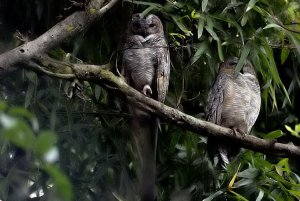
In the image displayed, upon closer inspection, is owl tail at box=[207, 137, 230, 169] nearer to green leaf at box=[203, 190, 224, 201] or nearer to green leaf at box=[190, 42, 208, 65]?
green leaf at box=[203, 190, 224, 201]

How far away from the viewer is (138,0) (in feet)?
6.91

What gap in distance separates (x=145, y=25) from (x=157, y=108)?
0.73 m

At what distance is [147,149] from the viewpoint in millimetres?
2133

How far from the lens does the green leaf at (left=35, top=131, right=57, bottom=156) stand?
0.35 meters

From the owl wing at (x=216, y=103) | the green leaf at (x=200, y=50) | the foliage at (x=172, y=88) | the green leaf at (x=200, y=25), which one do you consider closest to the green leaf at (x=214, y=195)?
the foliage at (x=172, y=88)

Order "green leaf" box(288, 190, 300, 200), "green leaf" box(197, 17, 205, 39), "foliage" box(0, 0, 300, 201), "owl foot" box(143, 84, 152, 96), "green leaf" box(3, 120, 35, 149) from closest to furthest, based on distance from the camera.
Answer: "green leaf" box(3, 120, 35, 149) → "foliage" box(0, 0, 300, 201) → "green leaf" box(197, 17, 205, 39) → "green leaf" box(288, 190, 300, 200) → "owl foot" box(143, 84, 152, 96)

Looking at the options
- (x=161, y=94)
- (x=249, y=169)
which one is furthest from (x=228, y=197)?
(x=161, y=94)

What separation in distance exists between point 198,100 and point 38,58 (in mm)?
1448

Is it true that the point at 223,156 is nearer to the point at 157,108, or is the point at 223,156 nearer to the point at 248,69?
the point at 248,69

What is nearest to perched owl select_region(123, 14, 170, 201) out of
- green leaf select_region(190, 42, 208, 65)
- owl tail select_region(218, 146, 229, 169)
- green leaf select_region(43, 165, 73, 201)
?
green leaf select_region(190, 42, 208, 65)

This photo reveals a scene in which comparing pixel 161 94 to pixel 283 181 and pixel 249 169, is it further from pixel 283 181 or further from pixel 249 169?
pixel 283 181

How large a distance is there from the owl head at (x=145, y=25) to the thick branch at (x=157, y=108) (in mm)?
691

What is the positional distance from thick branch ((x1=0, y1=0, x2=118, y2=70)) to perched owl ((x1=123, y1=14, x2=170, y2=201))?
10.7 inches

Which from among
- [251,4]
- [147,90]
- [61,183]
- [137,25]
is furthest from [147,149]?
[61,183]
